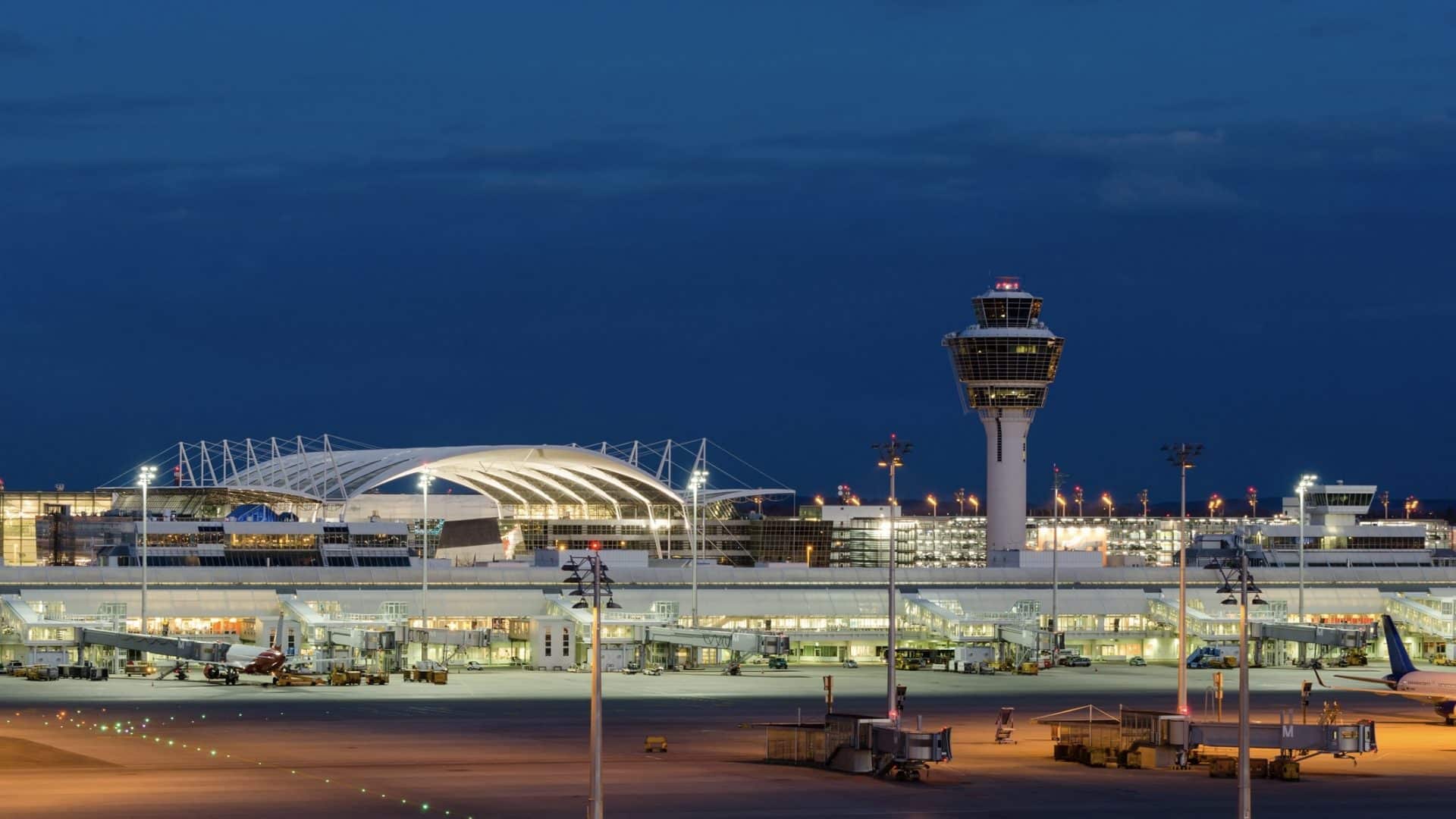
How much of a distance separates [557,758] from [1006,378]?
11020 centimetres

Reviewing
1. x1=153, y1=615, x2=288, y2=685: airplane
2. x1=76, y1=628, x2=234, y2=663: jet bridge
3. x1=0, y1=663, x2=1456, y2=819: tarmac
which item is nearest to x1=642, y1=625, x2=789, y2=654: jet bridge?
x1=0, y1=663, x2=1456, y2=819: tarmac

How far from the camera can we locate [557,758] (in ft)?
214

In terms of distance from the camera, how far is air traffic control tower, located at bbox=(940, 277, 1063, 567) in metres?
171

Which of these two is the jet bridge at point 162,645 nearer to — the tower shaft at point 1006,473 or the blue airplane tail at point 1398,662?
the blue airplane tail at point 1398,662

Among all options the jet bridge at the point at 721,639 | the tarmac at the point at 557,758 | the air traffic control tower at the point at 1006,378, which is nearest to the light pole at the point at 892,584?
the tarmac at the point at 557,758

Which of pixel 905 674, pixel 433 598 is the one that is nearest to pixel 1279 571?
pixel 905 674

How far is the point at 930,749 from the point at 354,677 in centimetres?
5263

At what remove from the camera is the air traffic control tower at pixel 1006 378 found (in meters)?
171

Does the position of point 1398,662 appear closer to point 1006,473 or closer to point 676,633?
point 676,633

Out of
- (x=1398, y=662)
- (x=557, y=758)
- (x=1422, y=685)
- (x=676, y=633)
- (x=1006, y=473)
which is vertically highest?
(x=1006, y=473)

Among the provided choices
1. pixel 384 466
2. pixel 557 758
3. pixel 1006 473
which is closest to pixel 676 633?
pixel 557 758

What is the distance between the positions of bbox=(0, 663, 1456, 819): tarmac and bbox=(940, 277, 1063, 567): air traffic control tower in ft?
227

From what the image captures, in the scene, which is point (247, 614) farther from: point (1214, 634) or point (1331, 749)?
point (1331, 749)

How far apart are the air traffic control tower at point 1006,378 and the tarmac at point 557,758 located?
227 ft
